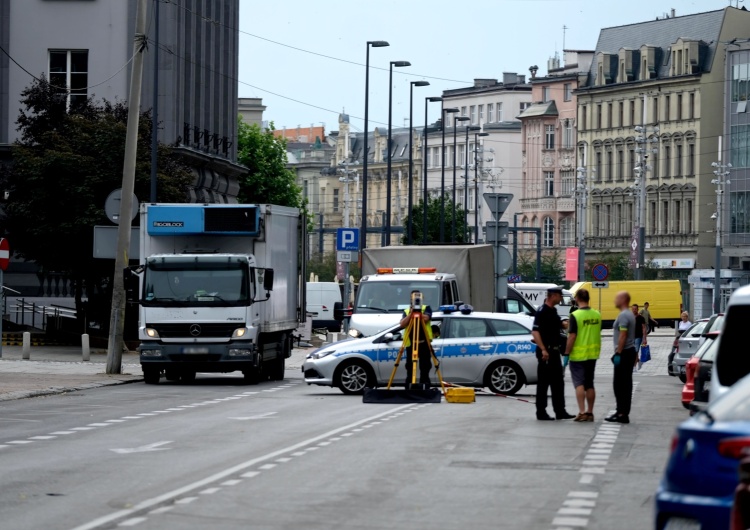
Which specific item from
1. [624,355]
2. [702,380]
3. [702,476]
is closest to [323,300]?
[624,355]

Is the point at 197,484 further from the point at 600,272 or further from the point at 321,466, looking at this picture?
the point at 600,272

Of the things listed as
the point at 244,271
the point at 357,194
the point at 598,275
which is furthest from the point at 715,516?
the point at 357,194

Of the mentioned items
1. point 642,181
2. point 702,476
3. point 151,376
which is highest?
point 642,181

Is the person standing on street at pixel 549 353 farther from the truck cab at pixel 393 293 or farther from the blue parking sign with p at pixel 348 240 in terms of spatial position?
the blue parking sign with p at pixel 348 240

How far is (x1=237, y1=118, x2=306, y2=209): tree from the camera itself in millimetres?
111438

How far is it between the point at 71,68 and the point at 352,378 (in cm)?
3606

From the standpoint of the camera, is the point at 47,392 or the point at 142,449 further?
the point at 47,392

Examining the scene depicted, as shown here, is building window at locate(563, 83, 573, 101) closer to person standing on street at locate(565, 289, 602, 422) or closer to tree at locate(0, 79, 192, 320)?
tree at locate(0, 79, 192, 320)

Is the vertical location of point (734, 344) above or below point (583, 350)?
above

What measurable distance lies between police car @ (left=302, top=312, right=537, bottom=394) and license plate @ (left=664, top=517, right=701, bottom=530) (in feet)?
71.8

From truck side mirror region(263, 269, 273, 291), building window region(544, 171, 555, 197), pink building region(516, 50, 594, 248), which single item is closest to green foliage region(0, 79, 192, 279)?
→ truck side mirror region(263, 269, 273, 291)

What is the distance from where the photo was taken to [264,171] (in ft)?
370

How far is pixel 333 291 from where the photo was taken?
3059 inches

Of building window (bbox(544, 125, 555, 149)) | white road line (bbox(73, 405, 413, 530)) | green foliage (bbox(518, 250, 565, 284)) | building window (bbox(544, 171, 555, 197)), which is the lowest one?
white road line (bbox(73, 405, 413, 530))
